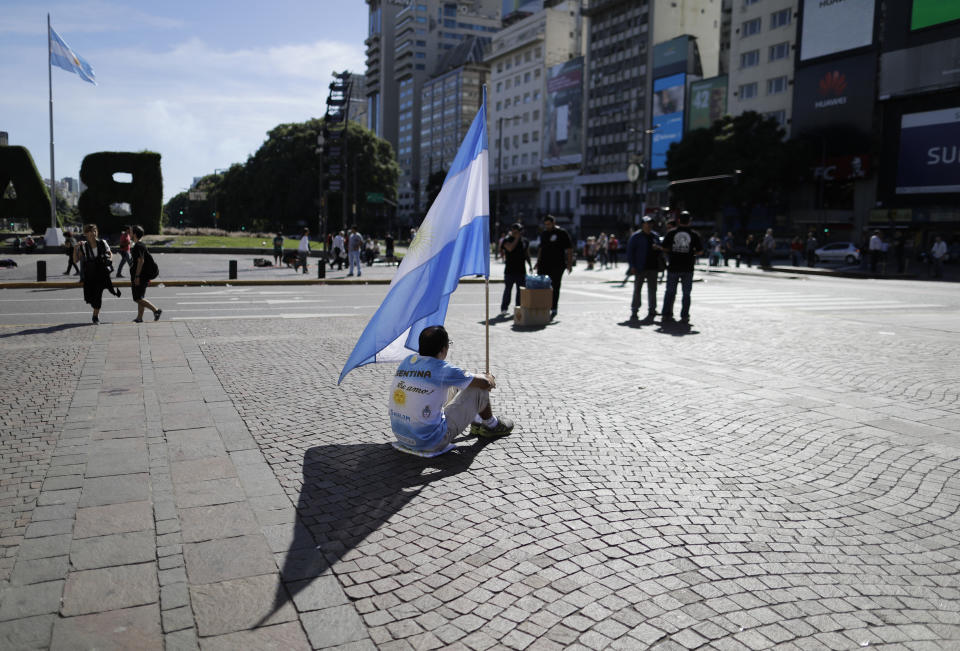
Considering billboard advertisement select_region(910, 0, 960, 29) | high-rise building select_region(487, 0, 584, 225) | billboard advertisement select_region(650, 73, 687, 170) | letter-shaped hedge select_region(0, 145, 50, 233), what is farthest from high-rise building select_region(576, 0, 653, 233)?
letter-shaped hedge select_region(0, 145, 50, 233)

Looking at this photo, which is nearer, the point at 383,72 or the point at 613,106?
the point at 613,106

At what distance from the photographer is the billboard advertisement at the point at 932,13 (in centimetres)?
4728

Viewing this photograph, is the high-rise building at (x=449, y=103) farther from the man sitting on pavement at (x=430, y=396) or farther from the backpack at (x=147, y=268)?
the man sitting on pavement at (x=430, y=396)

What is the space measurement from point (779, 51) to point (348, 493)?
224 ft

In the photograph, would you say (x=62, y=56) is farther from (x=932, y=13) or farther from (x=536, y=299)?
(x=932, y=13)

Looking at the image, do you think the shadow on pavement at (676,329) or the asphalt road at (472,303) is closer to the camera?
the shadow on pavement at (676,329)

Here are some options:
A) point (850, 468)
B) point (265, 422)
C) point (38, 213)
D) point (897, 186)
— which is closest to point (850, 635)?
point (850, 468)

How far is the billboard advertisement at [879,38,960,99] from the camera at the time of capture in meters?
47.2

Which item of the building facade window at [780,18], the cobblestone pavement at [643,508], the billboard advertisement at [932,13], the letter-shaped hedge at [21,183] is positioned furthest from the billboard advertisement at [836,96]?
the letter-shaped hedge at [21,183]

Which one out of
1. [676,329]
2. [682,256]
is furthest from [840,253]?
[676,329]

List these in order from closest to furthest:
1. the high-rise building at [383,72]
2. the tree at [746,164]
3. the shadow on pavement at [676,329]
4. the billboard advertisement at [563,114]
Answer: the shadow on pavement at [676,329]
the tree at [746,164]
the billboard advertisement at [563,114]
the high-rise building at [383,72]

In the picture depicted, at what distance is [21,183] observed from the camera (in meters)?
44.6

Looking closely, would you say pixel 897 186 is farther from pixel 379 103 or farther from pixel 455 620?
pixel 379 103

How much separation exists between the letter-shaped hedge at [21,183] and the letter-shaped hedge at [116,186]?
283 centimetres
